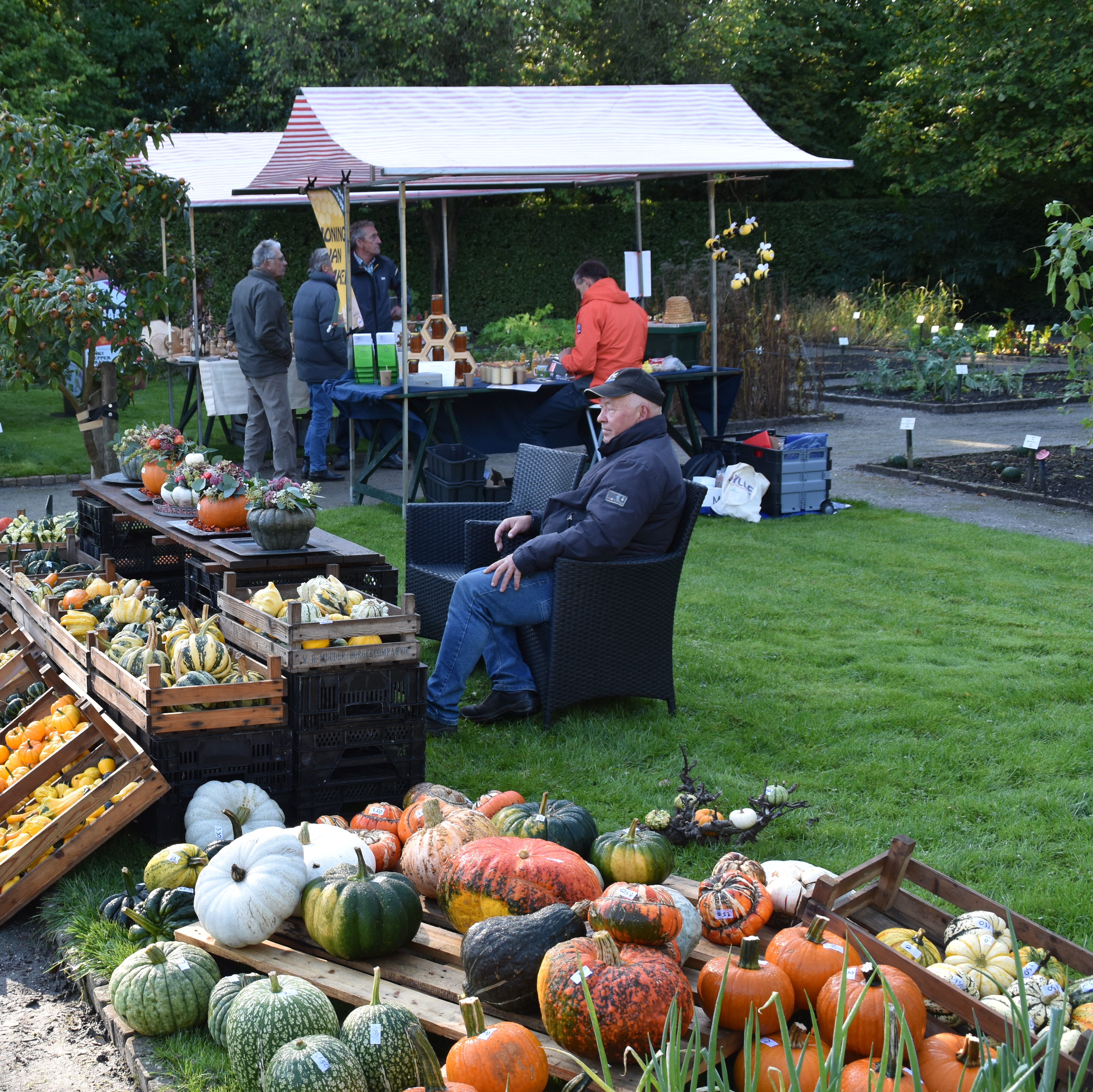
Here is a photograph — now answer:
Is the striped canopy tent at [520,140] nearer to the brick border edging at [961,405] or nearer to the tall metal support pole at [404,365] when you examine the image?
the tall metal support pole at [404,365]

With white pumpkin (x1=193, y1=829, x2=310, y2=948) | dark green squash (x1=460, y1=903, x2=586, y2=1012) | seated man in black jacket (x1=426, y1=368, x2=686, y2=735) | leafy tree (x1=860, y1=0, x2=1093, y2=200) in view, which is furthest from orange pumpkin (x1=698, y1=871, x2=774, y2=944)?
leafy tree (x1=860, y1=0, x2=1093, y2=200)

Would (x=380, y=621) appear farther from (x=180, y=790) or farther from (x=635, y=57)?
(x=635, y=57)

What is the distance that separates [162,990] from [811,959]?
1.52 m

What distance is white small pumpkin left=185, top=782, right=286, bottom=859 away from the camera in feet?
12.0

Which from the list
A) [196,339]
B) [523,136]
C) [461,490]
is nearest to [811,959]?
[461,490]

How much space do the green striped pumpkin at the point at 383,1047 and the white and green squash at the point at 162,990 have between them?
0.52m

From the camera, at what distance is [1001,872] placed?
374cm

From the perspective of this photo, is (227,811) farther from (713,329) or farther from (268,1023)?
(713,329)

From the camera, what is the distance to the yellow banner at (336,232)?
9.91 metres

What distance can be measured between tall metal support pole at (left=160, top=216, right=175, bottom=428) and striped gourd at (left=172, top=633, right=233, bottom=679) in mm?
3171

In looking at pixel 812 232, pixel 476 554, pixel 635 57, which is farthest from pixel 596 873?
pixel 812 232

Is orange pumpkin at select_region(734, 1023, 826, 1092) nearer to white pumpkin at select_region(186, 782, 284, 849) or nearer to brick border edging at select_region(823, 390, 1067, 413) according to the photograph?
white pumpkin at select_region(186, 782, 284, 849)

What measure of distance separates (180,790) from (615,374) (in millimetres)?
2385

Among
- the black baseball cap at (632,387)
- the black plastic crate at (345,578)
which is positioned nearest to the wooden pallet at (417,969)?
the black plastic crate at (345,578)
